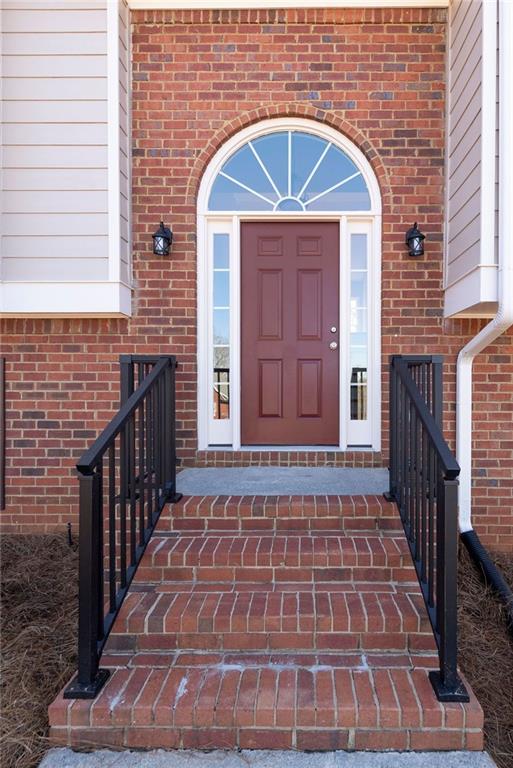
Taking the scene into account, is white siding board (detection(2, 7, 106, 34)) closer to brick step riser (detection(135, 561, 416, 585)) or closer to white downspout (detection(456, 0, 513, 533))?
white downspout (detection(456, 0, 513, 533))

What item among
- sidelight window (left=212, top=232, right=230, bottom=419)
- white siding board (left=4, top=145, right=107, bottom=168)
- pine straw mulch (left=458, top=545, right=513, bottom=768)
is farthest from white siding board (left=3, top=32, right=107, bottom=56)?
pine straw mulch (left=458, top=545, right=513, bottom=768)

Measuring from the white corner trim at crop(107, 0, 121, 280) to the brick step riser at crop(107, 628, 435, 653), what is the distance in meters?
2.39

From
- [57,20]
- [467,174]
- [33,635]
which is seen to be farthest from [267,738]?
[57,20]

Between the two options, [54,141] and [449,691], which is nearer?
[449,691]

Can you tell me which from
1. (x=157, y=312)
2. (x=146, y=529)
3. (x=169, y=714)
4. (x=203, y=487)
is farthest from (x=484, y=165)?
(x=169, y=714)

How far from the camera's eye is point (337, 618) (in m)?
2.18

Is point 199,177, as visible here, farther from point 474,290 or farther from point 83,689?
point 83,689

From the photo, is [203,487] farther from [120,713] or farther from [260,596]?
[120,713]

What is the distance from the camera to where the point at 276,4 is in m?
3.51

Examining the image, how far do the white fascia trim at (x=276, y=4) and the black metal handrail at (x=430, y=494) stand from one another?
2.83 metres

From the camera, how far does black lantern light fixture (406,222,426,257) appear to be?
3531mm

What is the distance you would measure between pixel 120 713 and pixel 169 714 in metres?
0.20

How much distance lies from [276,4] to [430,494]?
3.75m

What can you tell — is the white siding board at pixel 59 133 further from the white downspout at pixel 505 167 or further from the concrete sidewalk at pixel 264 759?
the concrete sidewalk at pixel 264 759
